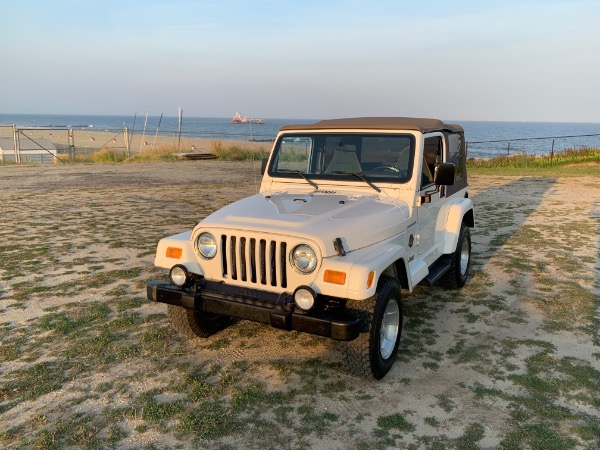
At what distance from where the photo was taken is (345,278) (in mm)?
3338

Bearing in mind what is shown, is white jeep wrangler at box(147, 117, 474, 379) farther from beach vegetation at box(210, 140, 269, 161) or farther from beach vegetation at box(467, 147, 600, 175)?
beach vegetation at box(210, 140, 269, 161)

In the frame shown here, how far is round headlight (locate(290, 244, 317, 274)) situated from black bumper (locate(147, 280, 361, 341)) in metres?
0.24

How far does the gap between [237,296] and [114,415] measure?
1.14 m

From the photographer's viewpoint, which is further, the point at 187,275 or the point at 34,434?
the point at 187,275

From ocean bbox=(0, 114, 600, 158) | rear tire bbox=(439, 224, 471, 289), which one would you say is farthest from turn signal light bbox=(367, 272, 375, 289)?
ocean bbox=(0, 114, 600, 158)

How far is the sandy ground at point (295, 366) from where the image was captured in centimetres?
312

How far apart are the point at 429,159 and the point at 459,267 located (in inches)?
62.6

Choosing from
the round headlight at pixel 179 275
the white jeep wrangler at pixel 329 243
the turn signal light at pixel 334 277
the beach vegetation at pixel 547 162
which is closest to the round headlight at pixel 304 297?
the white jeep wrangler at pixel 329 243

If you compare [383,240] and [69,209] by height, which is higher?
[383,240]

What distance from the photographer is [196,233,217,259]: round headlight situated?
381 centimetres

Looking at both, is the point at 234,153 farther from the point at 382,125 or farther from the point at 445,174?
the point at 445,174

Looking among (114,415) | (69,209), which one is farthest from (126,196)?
(114,415)

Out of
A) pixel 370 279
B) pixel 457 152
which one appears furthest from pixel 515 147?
pixel 370 279

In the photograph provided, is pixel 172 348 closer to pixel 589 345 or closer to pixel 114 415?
pixel 114 415
